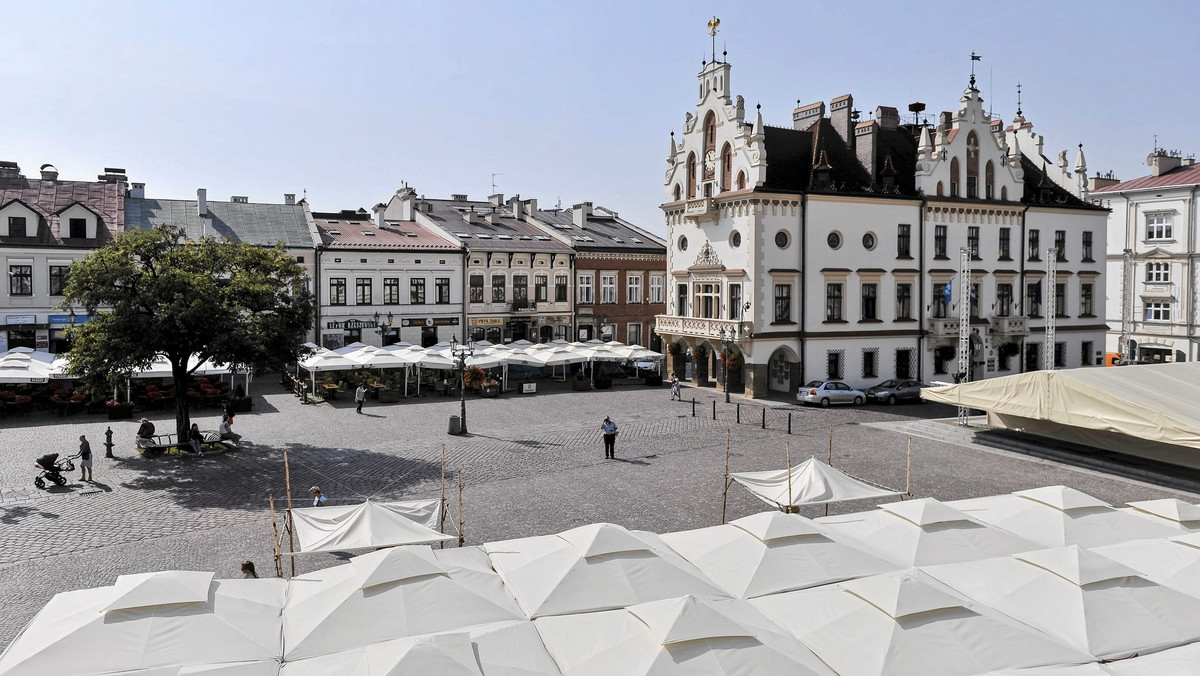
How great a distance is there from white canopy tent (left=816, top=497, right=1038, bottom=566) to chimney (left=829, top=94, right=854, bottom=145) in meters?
33.6

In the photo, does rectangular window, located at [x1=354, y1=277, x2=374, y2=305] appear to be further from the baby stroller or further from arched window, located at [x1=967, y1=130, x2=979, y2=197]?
arched window, located at [x1=967, y1=130, x2=979, y2=197]

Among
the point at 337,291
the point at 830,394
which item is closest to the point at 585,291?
the point at 337,291

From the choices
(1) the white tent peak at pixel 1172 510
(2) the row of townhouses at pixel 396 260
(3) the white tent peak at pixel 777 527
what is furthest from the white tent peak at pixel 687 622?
(2) the row of townhouses at pixel 396 260

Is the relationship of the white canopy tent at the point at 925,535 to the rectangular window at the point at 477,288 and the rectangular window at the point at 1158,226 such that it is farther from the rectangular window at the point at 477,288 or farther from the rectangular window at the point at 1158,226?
the rectangular window at the point at 1158,226

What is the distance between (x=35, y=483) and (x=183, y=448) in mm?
4646

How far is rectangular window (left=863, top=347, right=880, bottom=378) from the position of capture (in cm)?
4253

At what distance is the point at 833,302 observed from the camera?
41.8 meters

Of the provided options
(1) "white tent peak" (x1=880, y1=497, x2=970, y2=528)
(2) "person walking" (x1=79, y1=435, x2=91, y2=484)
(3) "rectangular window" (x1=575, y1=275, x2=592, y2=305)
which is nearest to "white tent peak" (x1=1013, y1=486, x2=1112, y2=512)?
(1) "white tent peak" (x1=880, y1=497, x2=970, y2=528)

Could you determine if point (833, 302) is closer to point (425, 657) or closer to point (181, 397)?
point (181, 397)

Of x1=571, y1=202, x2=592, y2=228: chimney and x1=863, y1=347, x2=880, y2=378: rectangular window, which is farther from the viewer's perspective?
x1=571, y1=202, x2=592, y2=228: chimney

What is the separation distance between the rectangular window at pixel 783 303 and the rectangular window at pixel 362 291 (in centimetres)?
2353

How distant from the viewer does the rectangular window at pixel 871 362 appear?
42531 mm

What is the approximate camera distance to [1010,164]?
46.4m

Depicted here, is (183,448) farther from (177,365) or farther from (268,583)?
(268,583)
